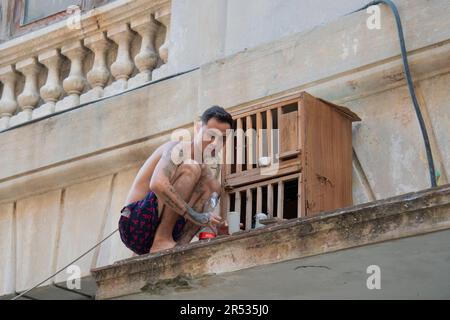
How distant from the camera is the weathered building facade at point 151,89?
9773 millimetres

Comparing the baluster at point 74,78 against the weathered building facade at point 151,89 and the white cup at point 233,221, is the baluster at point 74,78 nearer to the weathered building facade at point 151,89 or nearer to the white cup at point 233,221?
the weathered building facade at point 151,89

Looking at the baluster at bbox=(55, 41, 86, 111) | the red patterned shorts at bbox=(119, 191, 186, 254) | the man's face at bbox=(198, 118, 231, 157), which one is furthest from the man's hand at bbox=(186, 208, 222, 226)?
the baluster at bbox=(55, 41, 86, 111)

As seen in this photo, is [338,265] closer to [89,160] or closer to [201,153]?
[201,153]

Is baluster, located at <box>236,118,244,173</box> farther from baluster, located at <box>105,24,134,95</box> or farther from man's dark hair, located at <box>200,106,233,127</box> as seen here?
baluster, located at <box>105,24,134,95</box>

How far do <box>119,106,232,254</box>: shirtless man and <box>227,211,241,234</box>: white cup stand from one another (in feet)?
0.30

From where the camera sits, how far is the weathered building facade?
32.1 feet

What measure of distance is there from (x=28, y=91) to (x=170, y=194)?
3156 millimetres

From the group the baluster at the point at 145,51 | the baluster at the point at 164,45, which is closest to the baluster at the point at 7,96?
the baluster at the point at 145,51

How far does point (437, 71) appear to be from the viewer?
31.9 ft

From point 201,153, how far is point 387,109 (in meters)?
1.21

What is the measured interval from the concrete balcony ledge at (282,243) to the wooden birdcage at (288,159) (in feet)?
2.38

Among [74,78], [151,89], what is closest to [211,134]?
[151,89]

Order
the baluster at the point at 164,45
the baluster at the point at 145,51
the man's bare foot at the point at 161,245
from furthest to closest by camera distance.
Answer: the baluster at the point at 145,51 < the baluster at the point at 164,45 < the man's bare foot at the point at 161,245

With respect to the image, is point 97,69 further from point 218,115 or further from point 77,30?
point 218,115
